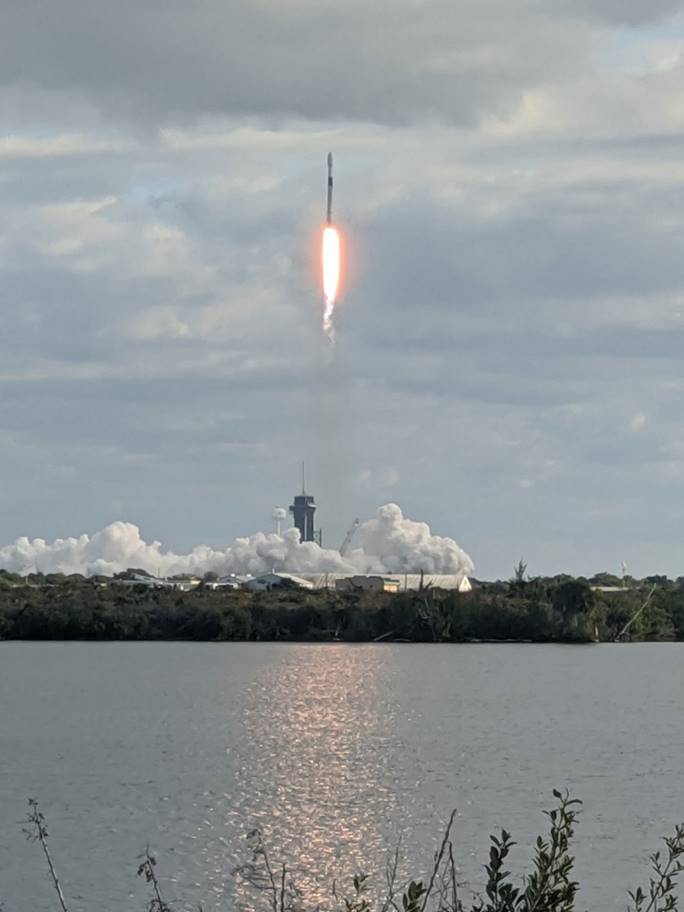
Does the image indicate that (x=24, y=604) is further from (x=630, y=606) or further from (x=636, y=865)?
(x=636, y=865)

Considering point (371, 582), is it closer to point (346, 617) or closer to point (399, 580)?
point (399, 580)

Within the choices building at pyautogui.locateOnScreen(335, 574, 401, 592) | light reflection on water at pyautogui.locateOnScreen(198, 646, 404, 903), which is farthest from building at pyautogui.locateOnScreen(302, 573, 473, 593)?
light reflection on water at pyautogui.locateOnScreen(198, 646, 404, 903)

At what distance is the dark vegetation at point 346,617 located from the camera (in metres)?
135

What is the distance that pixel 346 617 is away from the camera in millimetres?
134375

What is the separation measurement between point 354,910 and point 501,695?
248 feet

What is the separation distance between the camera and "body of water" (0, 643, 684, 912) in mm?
34562

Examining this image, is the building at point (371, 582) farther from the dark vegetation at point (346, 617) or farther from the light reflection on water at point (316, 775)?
the light reflection on water at point (316, 775)

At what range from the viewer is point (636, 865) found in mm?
34406

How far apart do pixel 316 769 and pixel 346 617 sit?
270 feet

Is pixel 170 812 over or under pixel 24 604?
under

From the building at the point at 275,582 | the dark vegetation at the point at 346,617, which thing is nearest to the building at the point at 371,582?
the building at the point at 275,582

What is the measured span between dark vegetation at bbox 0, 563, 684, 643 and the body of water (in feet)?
91.5

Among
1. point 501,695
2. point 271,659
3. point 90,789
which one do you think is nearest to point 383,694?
point 501,695

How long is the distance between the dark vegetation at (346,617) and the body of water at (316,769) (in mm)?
27888
